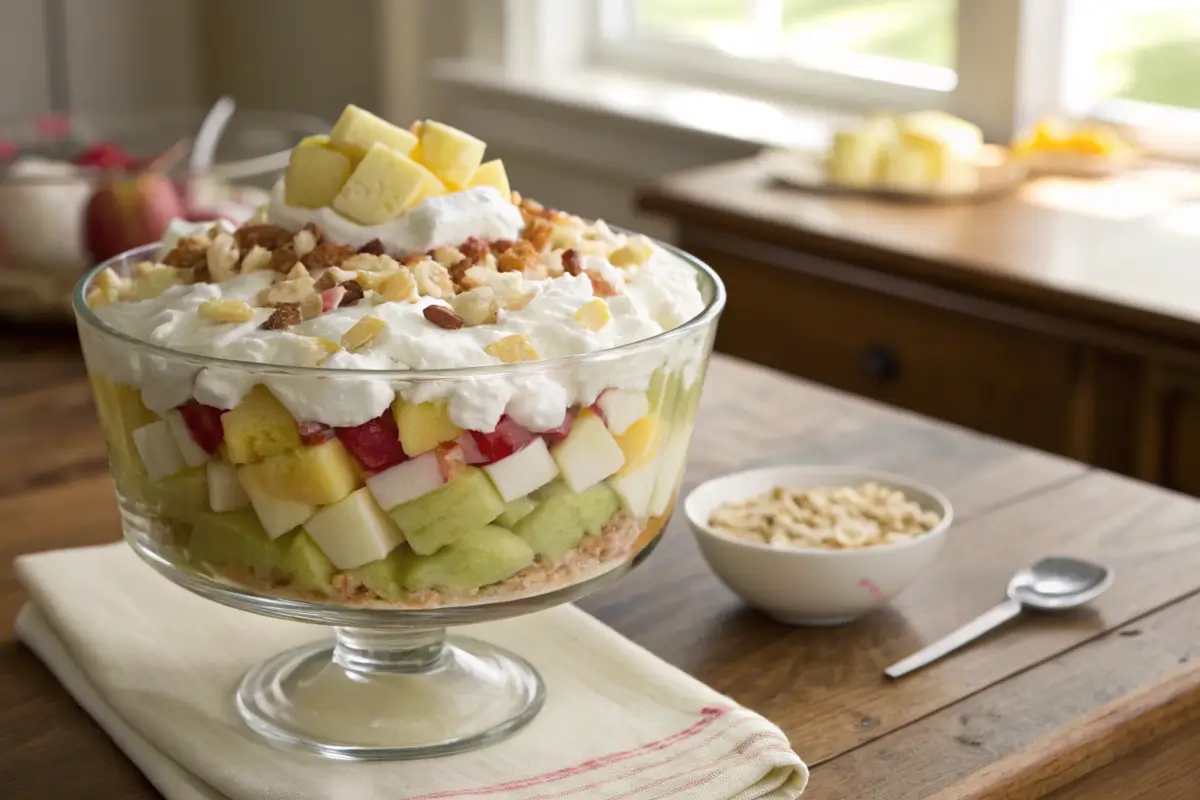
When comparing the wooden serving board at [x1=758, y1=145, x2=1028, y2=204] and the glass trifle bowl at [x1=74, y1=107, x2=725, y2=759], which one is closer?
the glass trifle bowl at [x1=74, y1=107, x2=725, y2=759]

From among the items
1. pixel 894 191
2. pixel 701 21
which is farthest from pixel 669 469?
pixel 701 21

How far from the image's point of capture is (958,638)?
2.96 feet

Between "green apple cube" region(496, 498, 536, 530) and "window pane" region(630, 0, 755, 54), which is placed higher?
"window pane" region(630, 0, 755, 54)

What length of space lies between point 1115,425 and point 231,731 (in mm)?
1067

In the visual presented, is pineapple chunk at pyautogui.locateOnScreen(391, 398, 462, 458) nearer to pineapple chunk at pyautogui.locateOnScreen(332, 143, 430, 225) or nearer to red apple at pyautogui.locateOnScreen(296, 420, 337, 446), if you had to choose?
red apple at pyautogui.locateOnScreen(296, 420, 337, 446)

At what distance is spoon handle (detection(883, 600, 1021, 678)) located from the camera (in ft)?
2.86

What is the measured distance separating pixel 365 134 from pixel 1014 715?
460 millimetres

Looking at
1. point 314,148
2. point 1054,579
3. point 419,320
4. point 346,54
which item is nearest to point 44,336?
point 314,148

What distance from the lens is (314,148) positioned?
33.0 inches

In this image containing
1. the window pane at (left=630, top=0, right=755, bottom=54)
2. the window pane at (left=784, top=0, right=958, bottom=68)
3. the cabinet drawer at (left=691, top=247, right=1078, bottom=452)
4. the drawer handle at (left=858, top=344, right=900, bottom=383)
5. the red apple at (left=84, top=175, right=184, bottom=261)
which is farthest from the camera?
the window pane at (left=630, top=0, right=755, bottom=54)

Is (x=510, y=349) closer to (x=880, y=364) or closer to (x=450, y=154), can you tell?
(x=450, y=154)

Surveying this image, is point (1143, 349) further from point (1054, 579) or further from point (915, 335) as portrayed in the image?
point (1054, 579)

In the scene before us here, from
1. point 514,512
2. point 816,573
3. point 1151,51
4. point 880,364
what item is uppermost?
point 1151,51

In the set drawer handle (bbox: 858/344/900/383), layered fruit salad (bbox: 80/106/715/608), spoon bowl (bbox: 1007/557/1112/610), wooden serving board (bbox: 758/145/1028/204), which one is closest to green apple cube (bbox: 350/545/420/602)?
layered fruit salad (bbox: 80/106/715/608)
